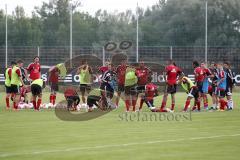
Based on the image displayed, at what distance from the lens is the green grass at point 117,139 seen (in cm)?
1328

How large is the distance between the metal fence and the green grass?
2549cm

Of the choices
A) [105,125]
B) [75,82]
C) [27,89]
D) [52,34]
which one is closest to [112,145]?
[105,125]

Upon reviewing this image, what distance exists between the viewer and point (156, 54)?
4859cm

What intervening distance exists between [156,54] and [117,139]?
3281 cm

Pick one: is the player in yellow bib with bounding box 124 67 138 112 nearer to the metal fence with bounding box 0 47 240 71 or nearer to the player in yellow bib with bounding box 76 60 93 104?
the player in yellow bib with bounding box 76 60 93 104

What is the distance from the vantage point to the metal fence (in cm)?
4847

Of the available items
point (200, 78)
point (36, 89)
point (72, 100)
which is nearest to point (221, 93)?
point (200, 78)

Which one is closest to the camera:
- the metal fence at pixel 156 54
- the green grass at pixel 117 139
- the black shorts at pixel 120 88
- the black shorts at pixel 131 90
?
the green grass at pixel 117 139

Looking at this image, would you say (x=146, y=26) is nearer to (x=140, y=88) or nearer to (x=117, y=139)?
(x=140, y=88)

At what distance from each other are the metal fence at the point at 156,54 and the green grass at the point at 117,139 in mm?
25494

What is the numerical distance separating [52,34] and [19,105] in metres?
30.8

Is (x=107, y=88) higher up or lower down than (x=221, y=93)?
higher up

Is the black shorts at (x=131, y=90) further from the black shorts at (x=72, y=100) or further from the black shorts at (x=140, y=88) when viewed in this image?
the black shorts at (x=72, y=100)

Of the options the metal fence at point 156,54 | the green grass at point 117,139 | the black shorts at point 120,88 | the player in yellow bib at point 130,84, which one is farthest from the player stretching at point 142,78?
the metal fence at point 156,54
